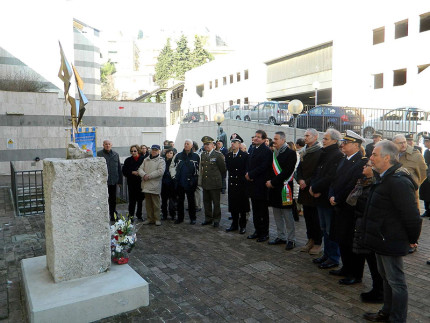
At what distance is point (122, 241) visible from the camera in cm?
491

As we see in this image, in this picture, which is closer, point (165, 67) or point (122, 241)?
point (122, 241)

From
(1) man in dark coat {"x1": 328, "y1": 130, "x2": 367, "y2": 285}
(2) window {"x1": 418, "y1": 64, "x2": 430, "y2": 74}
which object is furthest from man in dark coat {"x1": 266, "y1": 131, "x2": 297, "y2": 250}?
(2) window {"x1": 418, "y1": 64, "x2": 430, "y2": 74}

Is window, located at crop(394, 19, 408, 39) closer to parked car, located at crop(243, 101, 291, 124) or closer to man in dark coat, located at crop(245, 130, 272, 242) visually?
parked car, located at crop(243, 101, 291, 124)

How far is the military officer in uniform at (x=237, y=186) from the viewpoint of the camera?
7.58 m

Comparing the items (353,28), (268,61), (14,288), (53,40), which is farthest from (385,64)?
(14,288)

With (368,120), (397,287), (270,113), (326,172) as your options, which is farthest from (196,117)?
(397,287)

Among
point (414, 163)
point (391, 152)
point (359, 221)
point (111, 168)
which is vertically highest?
point (391, 152)

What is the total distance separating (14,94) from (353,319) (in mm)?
17869

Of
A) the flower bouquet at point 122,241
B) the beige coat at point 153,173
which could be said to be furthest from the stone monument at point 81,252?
the beige coat at point 153,173

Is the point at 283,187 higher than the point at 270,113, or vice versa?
the point at 270,113

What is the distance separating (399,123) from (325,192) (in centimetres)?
1354

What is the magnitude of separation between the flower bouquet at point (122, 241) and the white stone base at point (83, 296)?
0.23 metres

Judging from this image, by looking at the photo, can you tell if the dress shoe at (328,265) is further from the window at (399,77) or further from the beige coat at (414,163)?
the window at (399,77)

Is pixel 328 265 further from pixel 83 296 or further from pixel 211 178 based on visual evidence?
pixel 83 296
